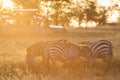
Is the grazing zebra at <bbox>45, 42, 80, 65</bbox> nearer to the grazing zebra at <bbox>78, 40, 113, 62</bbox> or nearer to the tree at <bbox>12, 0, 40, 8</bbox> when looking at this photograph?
the grazing zebra at <bbox>78, 40, 113, 62</bbox>

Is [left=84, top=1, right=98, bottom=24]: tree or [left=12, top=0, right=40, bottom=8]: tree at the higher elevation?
[left=12, top=0, right=40, bottom=8]: tree

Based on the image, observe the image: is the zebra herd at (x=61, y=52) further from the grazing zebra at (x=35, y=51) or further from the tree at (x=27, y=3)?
the tree at (x=27, y=3)

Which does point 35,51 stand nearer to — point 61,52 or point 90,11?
point 61,52

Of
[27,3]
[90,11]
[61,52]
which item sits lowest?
[61,52]

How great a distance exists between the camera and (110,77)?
1246 centimetres

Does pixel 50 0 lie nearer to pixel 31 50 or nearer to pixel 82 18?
pixel 82 18

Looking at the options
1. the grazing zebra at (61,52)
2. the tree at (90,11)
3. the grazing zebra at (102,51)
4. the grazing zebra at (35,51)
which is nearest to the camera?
the grazing zebra at (61,52)

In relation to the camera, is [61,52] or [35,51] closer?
[61,52]

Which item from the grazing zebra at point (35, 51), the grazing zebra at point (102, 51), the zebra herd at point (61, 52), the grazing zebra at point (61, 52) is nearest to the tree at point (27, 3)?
the grazing zebra at point (102, 51)

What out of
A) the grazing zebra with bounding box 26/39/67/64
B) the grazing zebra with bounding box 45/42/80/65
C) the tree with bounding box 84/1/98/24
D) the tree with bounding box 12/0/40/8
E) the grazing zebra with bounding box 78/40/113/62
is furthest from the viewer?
the tree with bounding box 84/1/98/24

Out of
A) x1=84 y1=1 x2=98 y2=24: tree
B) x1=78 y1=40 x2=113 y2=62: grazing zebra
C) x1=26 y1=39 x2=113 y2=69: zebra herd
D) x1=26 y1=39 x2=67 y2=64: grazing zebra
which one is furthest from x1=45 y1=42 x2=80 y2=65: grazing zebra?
x1=84 y1=1 x2=98 y2=24: tree

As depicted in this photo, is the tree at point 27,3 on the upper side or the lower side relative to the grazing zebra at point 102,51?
upper

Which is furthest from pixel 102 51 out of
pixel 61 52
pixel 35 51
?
pixel 35 51

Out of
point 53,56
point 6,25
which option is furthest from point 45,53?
point 6,25
